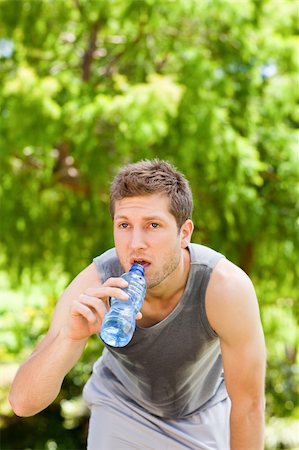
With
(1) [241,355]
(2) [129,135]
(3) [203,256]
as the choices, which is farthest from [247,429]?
(2) [129,135]

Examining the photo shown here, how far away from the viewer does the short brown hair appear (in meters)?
2.09

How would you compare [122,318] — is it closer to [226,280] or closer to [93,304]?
[93,304]

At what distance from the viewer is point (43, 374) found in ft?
6.87

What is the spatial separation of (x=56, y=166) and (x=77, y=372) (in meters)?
2.44

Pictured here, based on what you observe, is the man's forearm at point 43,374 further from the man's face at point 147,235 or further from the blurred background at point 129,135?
the blurred background at point 129,135

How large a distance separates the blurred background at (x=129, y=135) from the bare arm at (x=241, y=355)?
3.96 meters

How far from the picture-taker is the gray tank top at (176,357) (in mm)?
2225

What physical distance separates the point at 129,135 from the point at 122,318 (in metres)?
4.37

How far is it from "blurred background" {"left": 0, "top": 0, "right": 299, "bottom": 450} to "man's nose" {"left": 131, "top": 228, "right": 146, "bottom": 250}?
4.03 m

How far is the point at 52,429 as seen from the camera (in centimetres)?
840

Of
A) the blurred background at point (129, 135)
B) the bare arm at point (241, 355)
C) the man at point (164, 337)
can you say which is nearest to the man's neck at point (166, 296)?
the man at point (164, 337)

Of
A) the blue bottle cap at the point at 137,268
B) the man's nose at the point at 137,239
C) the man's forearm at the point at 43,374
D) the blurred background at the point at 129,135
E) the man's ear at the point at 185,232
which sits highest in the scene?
the blurred background at the point at 129,135

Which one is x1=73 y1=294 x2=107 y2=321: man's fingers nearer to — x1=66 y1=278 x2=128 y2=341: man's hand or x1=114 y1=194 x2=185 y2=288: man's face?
x1=66 y1=278 x2=128 y2=341: man's hand

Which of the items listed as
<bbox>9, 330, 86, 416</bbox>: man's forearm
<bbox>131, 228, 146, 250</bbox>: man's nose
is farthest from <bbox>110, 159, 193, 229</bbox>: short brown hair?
<bbox>9, 330, 86, 416</bbox>: man's forearm
